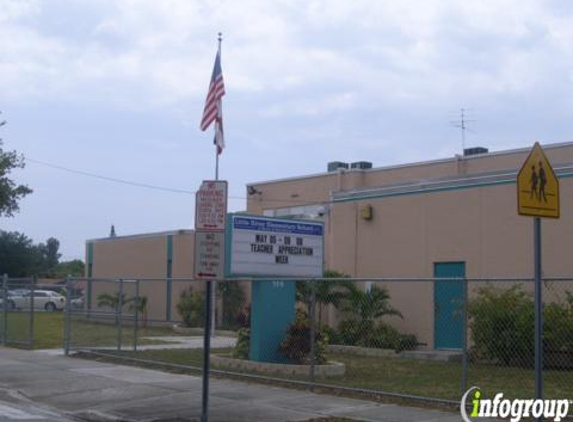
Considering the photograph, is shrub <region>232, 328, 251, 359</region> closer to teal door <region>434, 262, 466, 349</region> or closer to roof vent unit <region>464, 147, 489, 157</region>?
teal door <region>434, 262, 466, 349</region>

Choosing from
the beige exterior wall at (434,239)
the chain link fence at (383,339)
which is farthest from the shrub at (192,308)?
the beige exterior wall at (434,239)

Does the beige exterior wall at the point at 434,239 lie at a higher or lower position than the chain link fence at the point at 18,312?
higher

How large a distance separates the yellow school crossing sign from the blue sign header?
9.61 m

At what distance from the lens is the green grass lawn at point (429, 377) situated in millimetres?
14992

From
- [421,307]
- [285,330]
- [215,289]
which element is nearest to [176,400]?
[285,330]

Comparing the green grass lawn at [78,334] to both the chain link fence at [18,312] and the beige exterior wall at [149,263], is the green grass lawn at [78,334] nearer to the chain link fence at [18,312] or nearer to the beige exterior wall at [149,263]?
the chain link fence at [18,312]

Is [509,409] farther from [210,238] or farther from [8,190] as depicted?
[8,190]

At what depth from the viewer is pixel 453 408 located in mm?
13227

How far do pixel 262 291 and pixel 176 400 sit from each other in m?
4.40

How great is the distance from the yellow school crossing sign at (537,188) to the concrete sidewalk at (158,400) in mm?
4351

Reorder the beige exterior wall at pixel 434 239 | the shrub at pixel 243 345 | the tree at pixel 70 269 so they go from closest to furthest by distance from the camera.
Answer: the shrub at pixel 243 345, the beige exterior wall at pixel 434 239, the tree at pixel 70 269

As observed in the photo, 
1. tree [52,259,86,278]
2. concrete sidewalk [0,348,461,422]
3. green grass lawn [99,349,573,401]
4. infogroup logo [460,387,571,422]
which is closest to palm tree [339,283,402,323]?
green grass lawn [99,349,573,401]

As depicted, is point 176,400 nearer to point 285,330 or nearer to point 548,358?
point 285,330

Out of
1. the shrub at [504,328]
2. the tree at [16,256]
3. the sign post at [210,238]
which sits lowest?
the shrub at [504,328]
